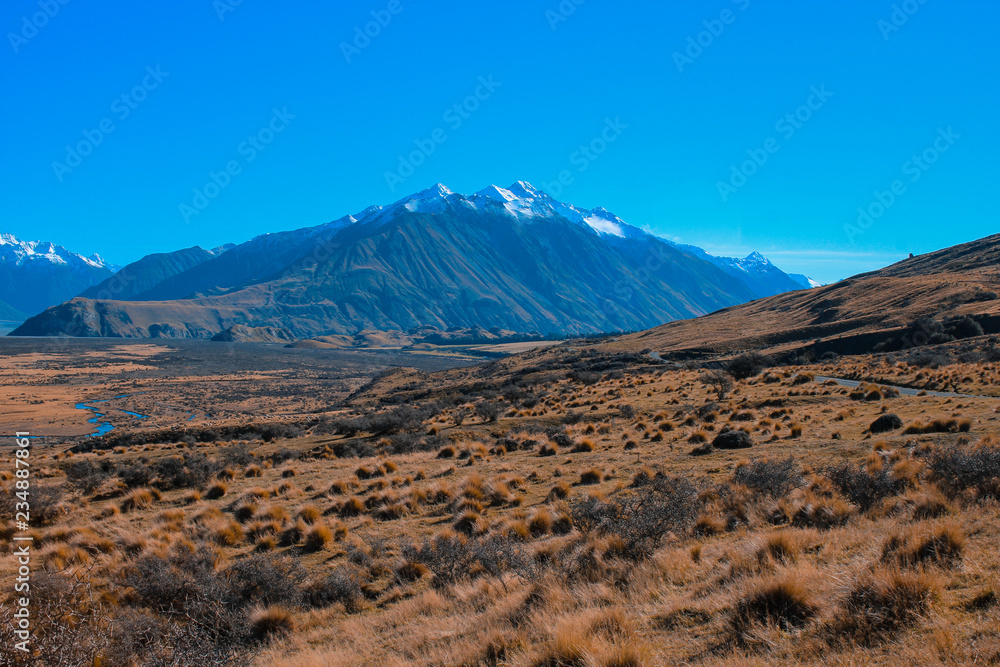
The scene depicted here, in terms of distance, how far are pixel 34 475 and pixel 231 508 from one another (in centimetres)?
1110

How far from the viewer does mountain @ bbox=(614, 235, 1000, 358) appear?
5434cm

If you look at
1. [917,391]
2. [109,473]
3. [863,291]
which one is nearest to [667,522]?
[109,473]

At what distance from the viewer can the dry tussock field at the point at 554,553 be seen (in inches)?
200

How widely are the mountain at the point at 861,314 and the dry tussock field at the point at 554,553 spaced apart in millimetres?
40095

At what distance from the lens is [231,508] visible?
45.5ft

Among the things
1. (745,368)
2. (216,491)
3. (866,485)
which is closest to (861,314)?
(745,368)

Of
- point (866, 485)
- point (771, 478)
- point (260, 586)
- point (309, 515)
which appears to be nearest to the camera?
point (260, 586)

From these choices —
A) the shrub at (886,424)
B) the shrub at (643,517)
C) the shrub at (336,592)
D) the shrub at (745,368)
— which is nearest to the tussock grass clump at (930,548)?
the shrub at (643,517)

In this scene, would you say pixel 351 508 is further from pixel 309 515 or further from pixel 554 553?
pixel 554 553

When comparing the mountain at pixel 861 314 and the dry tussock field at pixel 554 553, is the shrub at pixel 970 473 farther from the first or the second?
the mountain at pixel 861 314

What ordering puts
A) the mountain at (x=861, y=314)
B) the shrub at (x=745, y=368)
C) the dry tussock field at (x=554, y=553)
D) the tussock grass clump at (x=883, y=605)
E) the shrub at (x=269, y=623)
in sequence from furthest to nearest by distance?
1. the mountain at (x=861, y=314)
2. the shrub at (x=745, y=368)
3. the shrub at (x=269, y=623)
4. the dry tussock field at (x=554, y=553)
5. the tussock grass clump at (x=883, y=605)

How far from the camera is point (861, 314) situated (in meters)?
72.0

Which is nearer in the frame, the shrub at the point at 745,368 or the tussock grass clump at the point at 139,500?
the tussock grass clump at the point at 139,500

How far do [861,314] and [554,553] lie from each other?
7950cm
